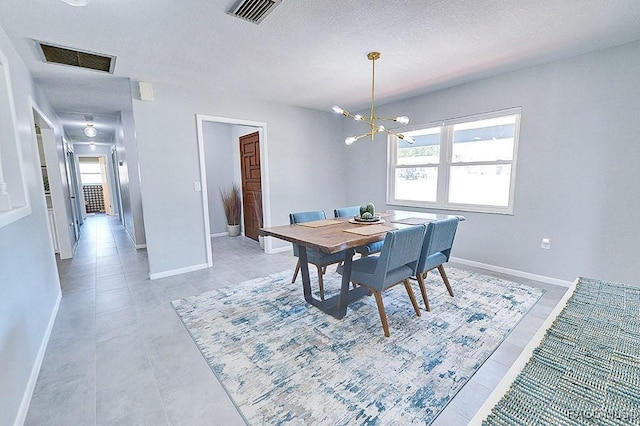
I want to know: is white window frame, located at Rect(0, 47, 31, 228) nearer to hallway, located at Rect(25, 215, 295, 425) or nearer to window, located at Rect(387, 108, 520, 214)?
hallway, located at Rect(25, 215, 295, 425)

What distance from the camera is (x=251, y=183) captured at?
5.51 meters

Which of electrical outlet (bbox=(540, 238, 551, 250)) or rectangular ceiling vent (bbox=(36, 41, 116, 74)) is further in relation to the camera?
electrical outlet (bbox=(540, 238, 551, 250))

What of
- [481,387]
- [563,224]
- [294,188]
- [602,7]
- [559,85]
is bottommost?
[481,387]

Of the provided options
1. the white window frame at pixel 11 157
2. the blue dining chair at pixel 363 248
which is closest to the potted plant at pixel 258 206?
the blue dining chair at pixel 363 248

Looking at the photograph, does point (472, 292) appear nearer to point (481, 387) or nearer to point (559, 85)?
point (481, 387)

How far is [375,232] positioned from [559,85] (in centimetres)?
267

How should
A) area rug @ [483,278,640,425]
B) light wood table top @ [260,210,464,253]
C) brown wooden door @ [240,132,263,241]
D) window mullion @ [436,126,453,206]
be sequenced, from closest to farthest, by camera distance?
area rug @ [483,278,640,425] < light wood table top @ [260,210,464,253] < window mullion @ [436,126,453,206] < brown wooden door @ [240,132,263,241]

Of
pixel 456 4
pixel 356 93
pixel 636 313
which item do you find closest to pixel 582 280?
pixel 636 313

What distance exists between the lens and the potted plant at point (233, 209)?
6039 mm

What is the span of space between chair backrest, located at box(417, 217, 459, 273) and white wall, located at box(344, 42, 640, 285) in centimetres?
130

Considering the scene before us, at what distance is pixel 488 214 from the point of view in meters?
3.65

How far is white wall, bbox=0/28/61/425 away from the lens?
1.45 meters

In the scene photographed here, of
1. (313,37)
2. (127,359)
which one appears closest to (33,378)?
(127,359)

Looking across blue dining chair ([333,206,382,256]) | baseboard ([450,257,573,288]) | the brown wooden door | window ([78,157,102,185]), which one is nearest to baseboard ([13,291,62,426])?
→ blue dining chair ([333,206,382,256])
